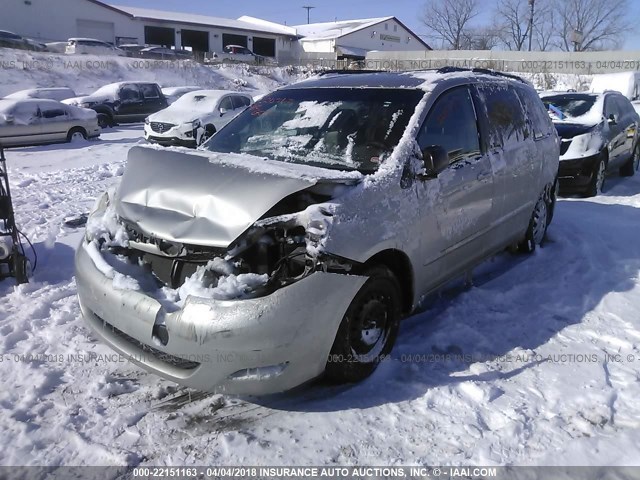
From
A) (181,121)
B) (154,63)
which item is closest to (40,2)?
(154,63)

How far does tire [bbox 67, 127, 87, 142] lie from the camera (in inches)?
596

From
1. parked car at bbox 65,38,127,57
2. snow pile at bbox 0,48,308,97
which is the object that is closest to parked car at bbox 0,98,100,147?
snow pile at bbox 0,48,308,97

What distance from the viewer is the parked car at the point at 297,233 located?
2801 millimetres

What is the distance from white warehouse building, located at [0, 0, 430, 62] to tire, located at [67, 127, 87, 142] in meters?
32.9

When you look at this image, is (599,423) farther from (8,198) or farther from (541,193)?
(8,198)

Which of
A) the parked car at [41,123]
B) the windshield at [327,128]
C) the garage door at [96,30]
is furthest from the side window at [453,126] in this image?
the garage door at [96,30]

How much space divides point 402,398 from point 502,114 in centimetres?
287

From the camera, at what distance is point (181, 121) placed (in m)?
14.4

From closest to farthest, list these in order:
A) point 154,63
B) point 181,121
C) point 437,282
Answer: point 437,282 → point 181,121 → point 154,63

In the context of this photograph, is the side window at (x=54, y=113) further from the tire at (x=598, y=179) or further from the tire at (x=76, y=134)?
the tire at (x=598, y=179)

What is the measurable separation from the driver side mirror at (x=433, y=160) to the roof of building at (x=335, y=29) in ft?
186

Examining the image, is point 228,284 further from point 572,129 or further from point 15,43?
point 15,43

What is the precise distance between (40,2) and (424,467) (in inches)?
1950

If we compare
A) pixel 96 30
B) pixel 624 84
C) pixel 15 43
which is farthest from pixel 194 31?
pixel 624 84
